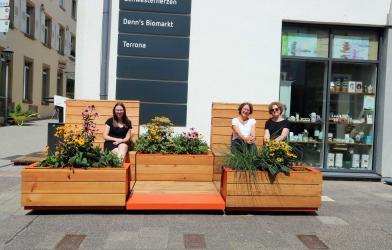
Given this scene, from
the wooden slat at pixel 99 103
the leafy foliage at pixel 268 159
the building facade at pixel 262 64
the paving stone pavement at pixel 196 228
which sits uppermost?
the building facade at pixel 262 64

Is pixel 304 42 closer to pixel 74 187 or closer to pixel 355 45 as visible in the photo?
pixel 355 45

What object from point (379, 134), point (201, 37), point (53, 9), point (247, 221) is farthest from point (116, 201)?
point (53, 9)

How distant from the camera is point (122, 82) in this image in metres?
9.53

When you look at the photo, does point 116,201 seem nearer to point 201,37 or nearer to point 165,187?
point 165,187

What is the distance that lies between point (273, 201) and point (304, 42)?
4.61 m

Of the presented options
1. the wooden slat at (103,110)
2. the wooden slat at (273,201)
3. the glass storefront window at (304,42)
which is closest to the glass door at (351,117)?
the glass storefront window at (304,42)

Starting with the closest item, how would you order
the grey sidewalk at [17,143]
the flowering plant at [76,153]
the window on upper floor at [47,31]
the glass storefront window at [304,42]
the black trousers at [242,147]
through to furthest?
the flowering plant at [76,153], the black trousers at [242,147], the glass storefront window at [304,42], the grey sidewalk at [17,143], the window on upper floor at [47,31]

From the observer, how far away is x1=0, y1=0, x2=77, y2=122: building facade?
23906mm

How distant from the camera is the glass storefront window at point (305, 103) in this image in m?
10.2

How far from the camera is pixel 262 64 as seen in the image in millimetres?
9820

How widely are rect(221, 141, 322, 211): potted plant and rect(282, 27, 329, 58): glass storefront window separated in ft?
13.2

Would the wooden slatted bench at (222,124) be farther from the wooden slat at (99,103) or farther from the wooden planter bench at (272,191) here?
the wooden planter bench at (272,191)

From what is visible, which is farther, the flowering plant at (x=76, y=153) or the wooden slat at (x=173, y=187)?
the wooden slat at (x=173, y=187)

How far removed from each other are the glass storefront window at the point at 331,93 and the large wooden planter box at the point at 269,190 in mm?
3839
